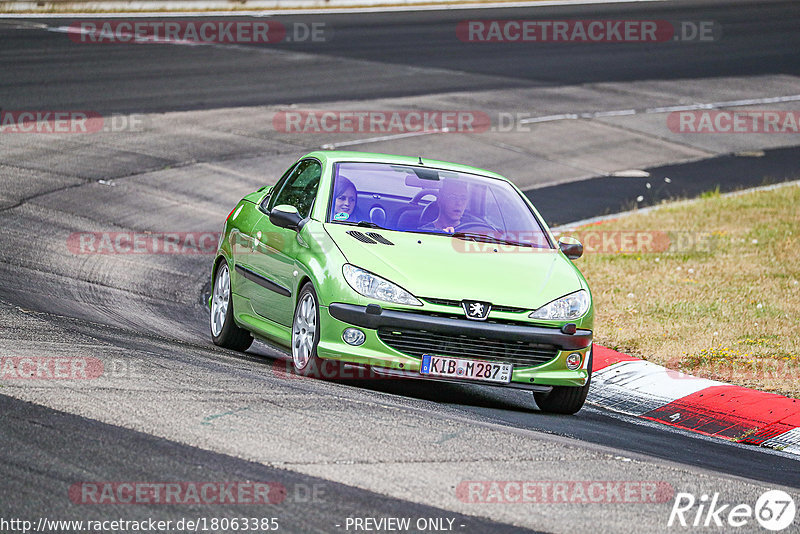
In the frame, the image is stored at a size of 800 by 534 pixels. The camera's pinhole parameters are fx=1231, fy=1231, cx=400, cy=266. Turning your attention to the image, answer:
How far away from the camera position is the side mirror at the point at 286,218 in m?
9.01

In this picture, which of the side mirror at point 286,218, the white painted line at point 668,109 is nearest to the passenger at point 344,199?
the side mirror at point 286,218

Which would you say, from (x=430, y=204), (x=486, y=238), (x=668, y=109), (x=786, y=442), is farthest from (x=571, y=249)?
(x=668, y=109)

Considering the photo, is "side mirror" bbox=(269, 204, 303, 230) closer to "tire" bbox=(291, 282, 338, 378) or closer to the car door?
the car door

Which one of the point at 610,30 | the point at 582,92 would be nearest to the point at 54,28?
the point at 582,92

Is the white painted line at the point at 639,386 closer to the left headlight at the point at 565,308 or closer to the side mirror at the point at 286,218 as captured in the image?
the left headlight at the point at 565,308

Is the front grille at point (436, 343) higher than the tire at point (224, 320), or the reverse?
the front grille at point (436, 343)

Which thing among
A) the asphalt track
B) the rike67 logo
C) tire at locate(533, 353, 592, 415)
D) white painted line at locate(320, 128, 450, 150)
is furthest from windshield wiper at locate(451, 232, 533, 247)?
white painted line at locate(320, 128, 450, 150)

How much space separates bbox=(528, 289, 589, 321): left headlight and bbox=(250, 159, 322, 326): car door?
1.81 metres

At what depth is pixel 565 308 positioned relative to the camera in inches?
333

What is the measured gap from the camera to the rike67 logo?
18.9 feet

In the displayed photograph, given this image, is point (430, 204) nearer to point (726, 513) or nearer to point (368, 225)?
point (368, 225)

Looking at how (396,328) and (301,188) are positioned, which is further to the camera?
(301,188)

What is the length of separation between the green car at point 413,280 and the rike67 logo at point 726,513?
7.56 ft

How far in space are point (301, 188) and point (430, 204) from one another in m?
1.12
